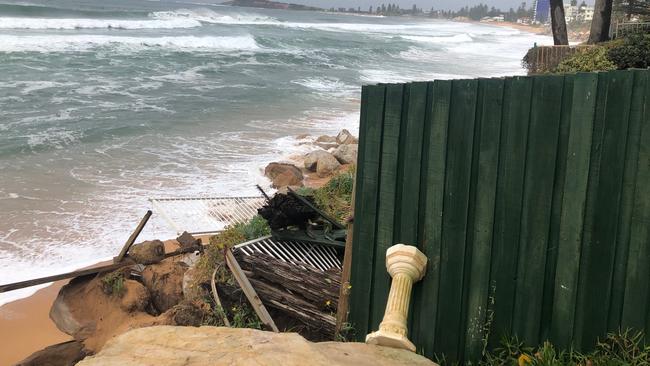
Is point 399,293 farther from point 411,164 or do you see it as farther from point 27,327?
point 27,327

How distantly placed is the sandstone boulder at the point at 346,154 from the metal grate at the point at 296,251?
293 inches

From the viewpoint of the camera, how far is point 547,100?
3.22m

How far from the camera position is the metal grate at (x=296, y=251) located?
5.43 metres

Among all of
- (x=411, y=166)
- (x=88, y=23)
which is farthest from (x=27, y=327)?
(x=88, y=23)

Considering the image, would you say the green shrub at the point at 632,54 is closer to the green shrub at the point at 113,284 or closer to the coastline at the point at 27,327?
the green shrub at the point at 113,284

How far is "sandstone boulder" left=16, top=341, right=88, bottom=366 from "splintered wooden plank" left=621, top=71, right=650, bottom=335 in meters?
5.02

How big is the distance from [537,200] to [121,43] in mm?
38449

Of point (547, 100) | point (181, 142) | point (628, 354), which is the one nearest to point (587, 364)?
point (628, 354)

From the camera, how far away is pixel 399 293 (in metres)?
3.47

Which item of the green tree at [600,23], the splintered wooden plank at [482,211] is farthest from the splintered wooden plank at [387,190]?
A: the green tree at [600,23]

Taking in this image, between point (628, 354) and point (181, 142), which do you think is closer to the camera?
point (628, 354)

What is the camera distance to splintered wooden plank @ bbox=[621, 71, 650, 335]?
9.78 ft

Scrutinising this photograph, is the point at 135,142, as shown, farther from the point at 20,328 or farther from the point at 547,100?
the point at 547,100

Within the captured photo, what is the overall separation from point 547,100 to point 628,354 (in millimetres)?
1407
